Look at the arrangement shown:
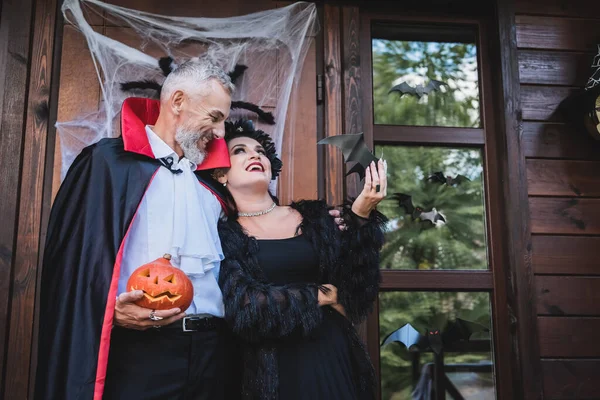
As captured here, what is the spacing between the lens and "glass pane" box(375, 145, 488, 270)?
320 cm

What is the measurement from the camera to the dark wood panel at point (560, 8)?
10.8 feet

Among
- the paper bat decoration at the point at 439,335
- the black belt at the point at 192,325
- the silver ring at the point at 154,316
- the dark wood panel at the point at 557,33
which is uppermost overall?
the dark wood panel at the point at 557,33

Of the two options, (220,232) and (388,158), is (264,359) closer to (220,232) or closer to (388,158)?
(220,232)

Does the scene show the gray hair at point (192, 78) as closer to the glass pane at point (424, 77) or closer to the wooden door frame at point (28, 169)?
the wooden door frame at point (28, 169)

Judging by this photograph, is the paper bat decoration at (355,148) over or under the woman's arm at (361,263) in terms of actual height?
over

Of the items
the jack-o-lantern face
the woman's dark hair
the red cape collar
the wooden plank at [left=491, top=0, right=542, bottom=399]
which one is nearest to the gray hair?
the red cape collar

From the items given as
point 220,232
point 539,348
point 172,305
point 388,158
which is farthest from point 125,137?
point 539,348

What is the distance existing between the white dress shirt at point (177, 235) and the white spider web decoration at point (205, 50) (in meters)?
0.59

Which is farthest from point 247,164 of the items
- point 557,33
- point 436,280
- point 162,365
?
point 557,33

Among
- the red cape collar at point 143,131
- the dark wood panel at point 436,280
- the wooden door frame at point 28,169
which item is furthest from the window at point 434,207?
the wooden door frame at point 28,169

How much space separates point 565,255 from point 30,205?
104 inches

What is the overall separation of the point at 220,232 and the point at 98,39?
1208 mm

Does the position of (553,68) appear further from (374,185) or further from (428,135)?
(374,185)

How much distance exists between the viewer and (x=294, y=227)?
2664mm
